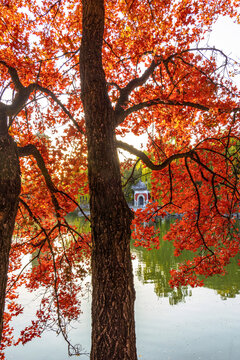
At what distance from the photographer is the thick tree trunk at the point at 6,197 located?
2.72m

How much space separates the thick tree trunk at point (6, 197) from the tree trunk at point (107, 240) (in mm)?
893

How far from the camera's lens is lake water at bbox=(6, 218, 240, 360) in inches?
292

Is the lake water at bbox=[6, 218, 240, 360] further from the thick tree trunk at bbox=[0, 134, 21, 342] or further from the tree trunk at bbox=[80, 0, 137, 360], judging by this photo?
the thick tree trunk at bbox=[0, 134, 21, 342]

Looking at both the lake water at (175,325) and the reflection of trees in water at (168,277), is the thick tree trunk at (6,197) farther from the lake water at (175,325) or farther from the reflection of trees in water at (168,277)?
the reflection of trees in water at (168,277)

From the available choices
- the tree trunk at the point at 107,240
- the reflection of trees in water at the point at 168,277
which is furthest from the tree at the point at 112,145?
the reflection of trees in water at the point at 168,277

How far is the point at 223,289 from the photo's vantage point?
11438 millimetres

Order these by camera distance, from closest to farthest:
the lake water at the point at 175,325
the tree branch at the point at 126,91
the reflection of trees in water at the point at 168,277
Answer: the tree branch at the point at 126,91 < the lake water at the point at 175,325 < the reflection of trees in water at the point at 168,277

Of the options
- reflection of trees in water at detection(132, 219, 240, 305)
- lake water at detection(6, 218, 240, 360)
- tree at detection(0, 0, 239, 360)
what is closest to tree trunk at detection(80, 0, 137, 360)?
tree at detection(0, 0, 239, 360)

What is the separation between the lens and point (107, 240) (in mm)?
2932

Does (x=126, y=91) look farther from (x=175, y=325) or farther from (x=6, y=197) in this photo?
(x=175, y=325)

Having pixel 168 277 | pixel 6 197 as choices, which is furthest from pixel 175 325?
pixel 6 197

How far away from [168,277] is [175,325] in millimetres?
4639

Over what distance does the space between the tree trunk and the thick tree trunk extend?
2.93 ft

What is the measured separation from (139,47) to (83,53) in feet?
10.7
